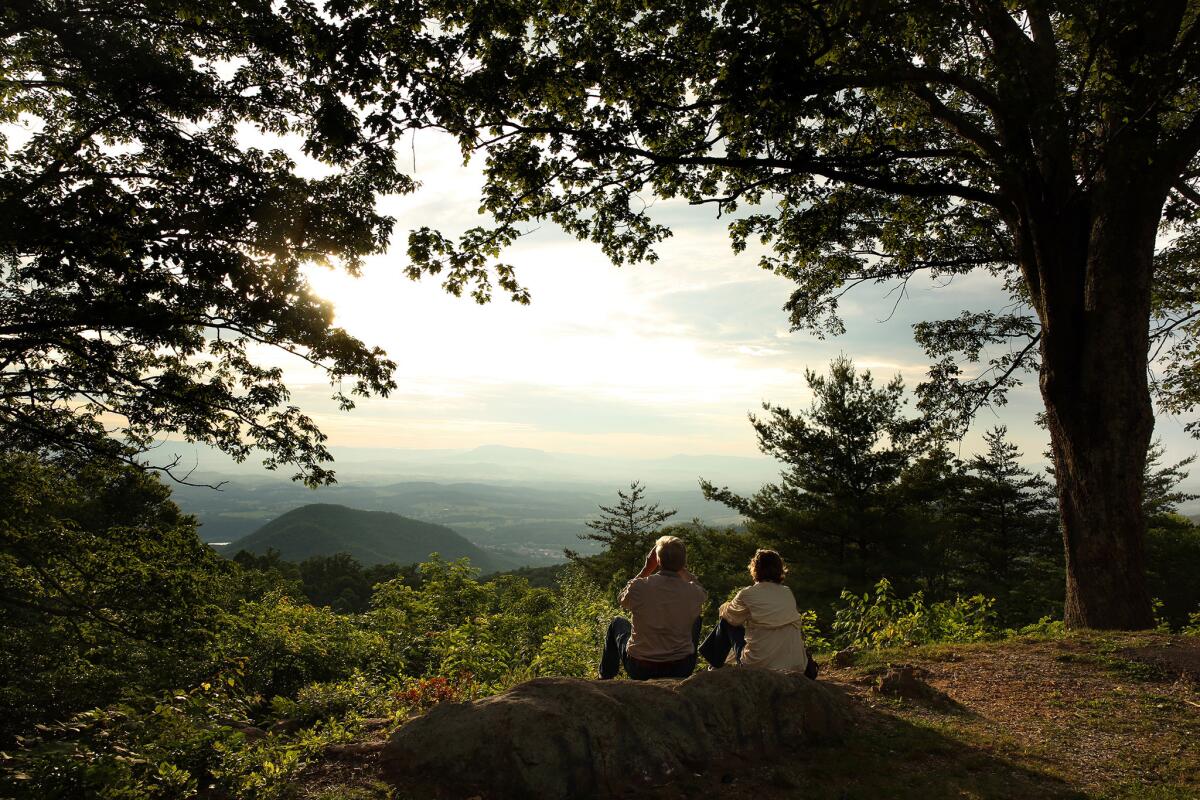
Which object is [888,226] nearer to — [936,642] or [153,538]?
[936,642]

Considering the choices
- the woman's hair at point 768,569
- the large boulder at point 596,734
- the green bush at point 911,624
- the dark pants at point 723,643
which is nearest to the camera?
the large boulder at point 596,734

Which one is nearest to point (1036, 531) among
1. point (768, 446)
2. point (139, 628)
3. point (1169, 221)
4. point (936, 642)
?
point (768, 446)

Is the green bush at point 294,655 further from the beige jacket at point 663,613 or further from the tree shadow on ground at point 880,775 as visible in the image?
the tree shadow on ground at point 880,775

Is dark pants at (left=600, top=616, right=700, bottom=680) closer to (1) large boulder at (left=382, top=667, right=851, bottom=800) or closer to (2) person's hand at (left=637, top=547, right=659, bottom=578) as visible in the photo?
(2) person's hand at (left=637, top=547, right=659, bottom=578)

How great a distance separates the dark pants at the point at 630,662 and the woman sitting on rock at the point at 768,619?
465 millimetres

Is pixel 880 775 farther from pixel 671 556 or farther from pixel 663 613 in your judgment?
pixel 671 556

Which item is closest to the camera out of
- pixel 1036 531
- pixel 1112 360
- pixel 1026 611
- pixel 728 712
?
pixel 728 712

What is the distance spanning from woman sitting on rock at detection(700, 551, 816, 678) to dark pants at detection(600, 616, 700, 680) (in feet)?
1.52

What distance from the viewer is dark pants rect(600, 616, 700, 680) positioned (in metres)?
5.23

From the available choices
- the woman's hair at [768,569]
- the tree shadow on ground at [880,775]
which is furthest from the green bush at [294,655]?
the tree shadow on ground at [880,775]

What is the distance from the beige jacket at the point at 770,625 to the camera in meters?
5.01

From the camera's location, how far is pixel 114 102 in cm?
705


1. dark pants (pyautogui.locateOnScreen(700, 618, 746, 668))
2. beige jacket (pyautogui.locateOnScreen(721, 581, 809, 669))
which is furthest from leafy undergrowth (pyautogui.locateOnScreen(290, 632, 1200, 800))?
dark pants (pyautogui.locateOnScreen(700, 618, 746, 668))

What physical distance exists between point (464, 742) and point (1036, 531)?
121 feet
